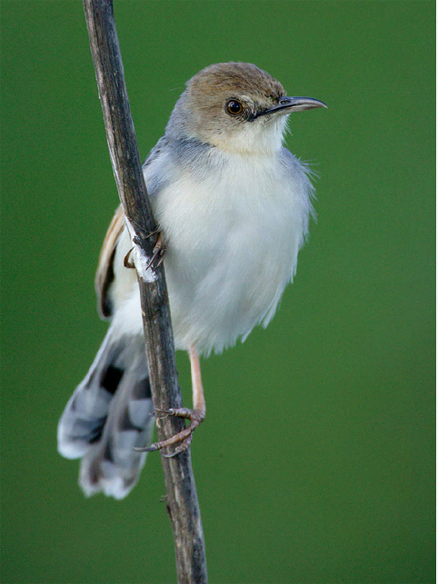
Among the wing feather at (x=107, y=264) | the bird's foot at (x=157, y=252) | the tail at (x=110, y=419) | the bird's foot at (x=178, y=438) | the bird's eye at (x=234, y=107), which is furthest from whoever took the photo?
the tail at (x=110, y=419)

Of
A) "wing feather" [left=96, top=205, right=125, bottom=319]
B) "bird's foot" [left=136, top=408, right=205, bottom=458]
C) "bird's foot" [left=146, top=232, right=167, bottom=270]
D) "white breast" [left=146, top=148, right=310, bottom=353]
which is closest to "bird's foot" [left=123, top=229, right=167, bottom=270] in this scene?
"bird's foot" [left=146, top=232, right=167, bottom=270]

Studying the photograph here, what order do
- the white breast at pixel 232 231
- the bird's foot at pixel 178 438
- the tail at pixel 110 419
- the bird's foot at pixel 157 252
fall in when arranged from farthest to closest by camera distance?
the tail at pixel 110 419
the white breast at pixel 232 231
the bird's foot at pixel 178 438
the bird's foot at pixel 157 252

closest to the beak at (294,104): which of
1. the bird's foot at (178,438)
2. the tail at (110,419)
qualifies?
the bird's foot at (178,438)

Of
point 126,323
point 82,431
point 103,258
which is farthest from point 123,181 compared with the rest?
point 82,431

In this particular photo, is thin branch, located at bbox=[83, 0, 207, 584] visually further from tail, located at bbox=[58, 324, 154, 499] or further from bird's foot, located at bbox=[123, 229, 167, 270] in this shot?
tail, located at bbox=[58, 324, 154, 499]

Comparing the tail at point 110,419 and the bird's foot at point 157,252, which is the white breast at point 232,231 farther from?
the tail at point 110,419
